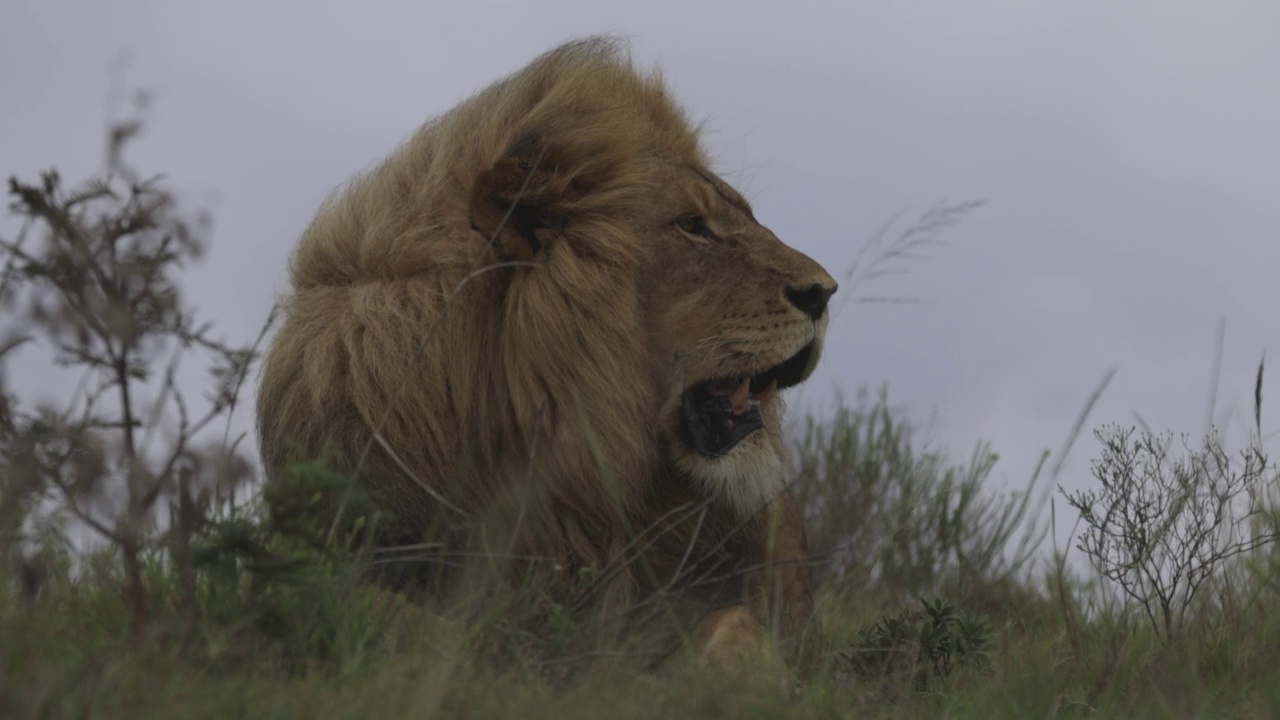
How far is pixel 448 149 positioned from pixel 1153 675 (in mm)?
2235

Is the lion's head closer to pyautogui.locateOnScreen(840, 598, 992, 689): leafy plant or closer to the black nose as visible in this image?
the black nose

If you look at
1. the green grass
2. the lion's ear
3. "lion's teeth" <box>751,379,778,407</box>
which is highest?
the lion's ear

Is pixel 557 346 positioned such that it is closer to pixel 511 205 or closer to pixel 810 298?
pixel 511 205

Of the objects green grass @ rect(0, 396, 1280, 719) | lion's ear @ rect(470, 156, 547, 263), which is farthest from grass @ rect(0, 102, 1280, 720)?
lion's ear @ rect(470, 156, 547, 263)

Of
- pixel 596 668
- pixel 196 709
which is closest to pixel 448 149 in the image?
pixel 596 668

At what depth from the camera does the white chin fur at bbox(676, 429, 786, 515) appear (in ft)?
11.8

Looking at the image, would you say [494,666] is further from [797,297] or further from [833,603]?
[833,603]

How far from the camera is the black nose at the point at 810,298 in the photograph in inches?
143

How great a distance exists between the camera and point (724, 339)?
3566 mm

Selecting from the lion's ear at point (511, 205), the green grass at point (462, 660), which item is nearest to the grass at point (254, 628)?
the green grass at point (462, 660)

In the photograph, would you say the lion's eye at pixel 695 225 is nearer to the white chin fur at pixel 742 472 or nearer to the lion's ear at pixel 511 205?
the lion's ear at pixel 511 205

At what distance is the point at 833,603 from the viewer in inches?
208

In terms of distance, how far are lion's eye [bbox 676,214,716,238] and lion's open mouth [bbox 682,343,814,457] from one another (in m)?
0.40

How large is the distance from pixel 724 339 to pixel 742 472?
1.14 feet
